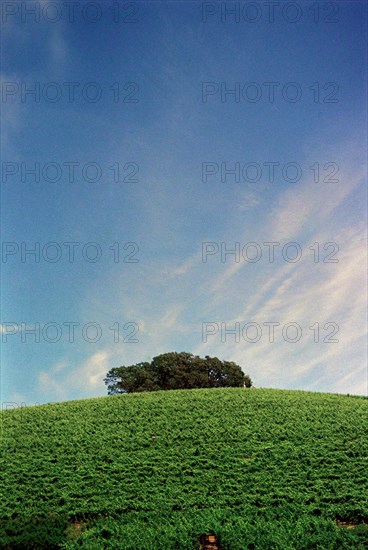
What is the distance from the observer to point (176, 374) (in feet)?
110

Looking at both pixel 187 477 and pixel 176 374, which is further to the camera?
pixel 176 374

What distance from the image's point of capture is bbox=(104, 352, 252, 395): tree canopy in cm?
3350

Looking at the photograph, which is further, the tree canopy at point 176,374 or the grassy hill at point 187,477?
the tree canopy at point 176,374

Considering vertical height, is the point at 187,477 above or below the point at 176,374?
below

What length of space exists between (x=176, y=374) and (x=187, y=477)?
2184 cm

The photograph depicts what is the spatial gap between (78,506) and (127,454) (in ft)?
7.07

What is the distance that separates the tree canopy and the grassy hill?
16611 millimetres

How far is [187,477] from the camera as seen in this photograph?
11898 mm

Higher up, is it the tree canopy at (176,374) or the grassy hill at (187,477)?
the tree canopy at (176,374)

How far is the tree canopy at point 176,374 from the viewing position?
33.5 m

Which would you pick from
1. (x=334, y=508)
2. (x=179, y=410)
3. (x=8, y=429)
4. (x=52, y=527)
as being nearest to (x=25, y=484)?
(x=52, y=527)

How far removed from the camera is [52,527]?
9.26 metres

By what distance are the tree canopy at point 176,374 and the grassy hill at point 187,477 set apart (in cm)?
1661

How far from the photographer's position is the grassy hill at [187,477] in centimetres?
880
